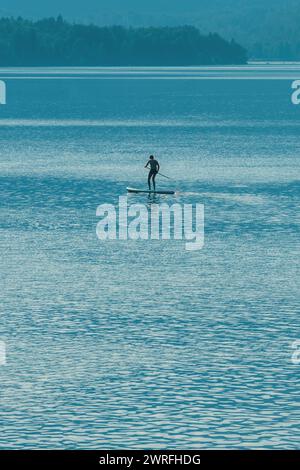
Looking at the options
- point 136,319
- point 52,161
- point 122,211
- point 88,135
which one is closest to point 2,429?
point 136,319

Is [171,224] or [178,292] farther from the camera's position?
[171,224]

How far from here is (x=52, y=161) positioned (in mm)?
142875

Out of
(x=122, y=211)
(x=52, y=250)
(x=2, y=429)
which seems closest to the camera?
(x=2, y=429)

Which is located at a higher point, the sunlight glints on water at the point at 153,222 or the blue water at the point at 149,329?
the sunlight glints on water at the point at 153,222

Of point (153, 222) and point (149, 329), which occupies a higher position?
point (153, 222)

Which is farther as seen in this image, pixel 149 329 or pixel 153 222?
pixel 153 222

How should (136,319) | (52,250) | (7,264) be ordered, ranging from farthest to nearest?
1. (52,250)
2. (7,264)
3. (136,319)

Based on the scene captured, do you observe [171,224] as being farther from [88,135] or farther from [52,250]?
[88,135]

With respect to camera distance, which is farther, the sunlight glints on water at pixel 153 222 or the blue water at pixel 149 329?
the sunlight glints on water at pixel 153 222

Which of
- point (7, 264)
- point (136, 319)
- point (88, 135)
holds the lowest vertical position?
point (136, 319)

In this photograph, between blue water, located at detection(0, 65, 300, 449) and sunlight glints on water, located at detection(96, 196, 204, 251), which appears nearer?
blue water, located at detection(0, 65, 300, 449)

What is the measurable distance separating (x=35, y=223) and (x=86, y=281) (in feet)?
70.6

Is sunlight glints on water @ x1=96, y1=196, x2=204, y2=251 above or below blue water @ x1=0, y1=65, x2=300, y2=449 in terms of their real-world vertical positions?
above
